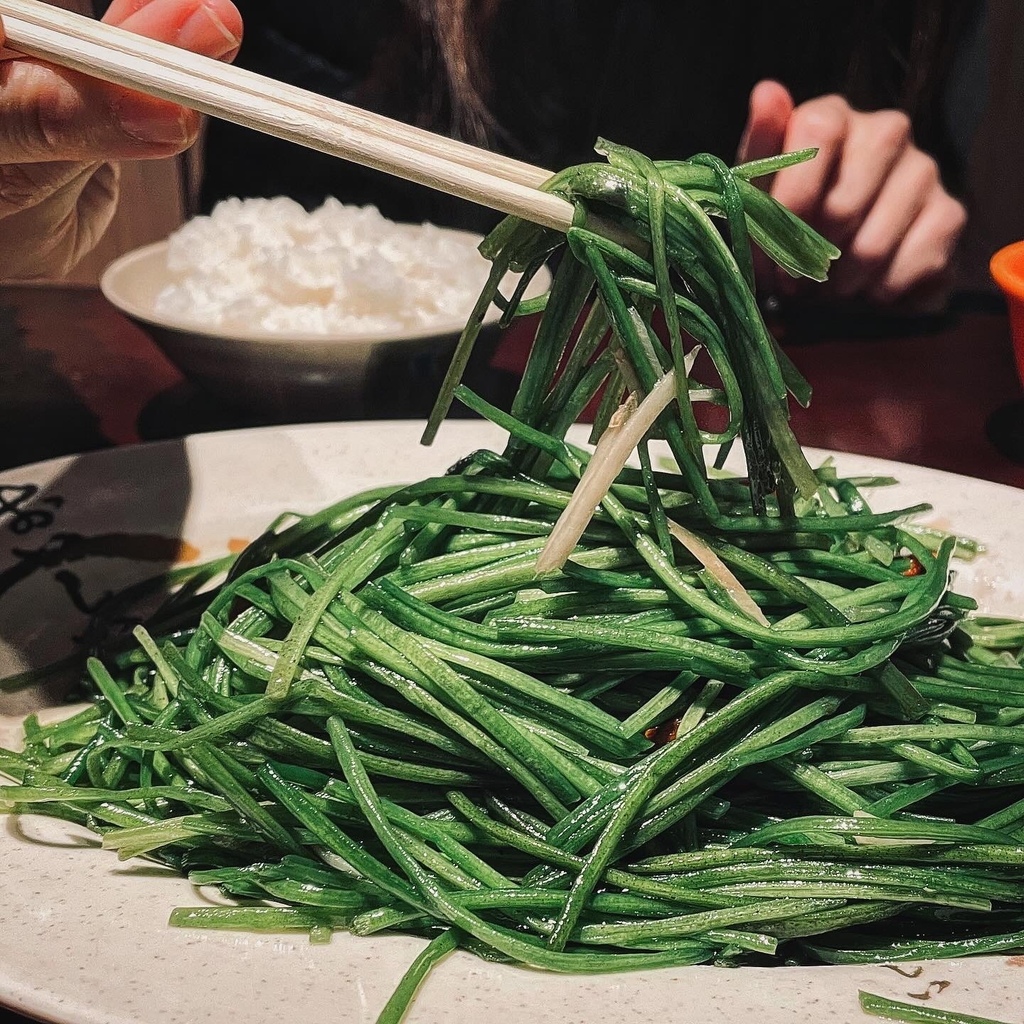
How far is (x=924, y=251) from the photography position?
3205mm

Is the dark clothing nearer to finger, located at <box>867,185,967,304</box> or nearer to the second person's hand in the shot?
the second person's hand

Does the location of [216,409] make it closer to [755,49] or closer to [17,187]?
[17,187]

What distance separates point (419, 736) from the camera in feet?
3.67

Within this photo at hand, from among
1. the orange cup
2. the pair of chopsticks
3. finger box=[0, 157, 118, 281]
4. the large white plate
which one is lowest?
the large white plate

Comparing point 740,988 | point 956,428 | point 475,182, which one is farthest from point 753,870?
point 956,428

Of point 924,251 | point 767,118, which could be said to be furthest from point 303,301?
point 924,251

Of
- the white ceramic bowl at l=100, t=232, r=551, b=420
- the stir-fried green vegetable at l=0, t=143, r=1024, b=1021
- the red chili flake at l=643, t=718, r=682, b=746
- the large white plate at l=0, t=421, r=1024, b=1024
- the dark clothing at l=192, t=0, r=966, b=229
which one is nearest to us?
the large white plate at l=0, t=421, r=1024, b=1024

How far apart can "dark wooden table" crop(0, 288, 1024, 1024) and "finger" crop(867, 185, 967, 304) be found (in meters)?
0.23

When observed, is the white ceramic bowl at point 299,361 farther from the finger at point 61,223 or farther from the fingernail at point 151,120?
the fingernail at point 151,120

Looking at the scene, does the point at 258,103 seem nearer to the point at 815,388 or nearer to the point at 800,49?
the point at 815,388

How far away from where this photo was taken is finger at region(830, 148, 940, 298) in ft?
10.5

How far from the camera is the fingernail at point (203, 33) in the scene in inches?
47.8

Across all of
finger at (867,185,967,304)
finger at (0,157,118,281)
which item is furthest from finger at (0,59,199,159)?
finger at (867,185,967,304)

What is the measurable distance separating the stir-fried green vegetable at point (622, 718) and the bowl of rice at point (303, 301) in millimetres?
916
